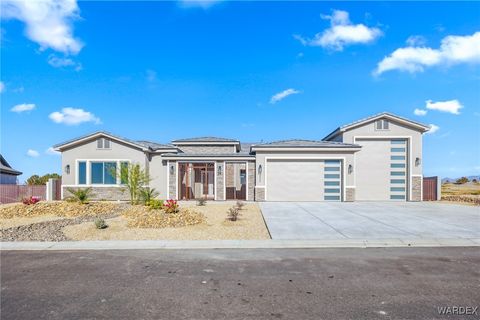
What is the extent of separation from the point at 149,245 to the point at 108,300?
144 inches

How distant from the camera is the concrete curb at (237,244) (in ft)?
26.7

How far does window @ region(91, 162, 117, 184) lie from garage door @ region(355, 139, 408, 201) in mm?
17520

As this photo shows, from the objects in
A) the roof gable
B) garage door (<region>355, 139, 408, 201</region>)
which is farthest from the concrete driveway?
the roof gable

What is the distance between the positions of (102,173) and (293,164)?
44.3 feet

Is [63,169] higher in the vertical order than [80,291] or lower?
higher

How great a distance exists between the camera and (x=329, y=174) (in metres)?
20.7

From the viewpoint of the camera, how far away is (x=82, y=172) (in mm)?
21719

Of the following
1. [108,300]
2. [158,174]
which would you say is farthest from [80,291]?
[158,174]

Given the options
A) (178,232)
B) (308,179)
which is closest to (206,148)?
(308,179)

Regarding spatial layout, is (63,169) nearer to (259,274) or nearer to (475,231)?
(259,274)

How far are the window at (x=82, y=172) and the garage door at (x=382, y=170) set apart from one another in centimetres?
1948

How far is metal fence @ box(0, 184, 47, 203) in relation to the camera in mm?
21766

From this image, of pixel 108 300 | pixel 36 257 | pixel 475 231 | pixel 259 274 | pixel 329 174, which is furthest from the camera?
pixel 329 174

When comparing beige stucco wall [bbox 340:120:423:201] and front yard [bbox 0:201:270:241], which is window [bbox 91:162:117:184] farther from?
beige stucco wall [bbox 340:120:423:201]
